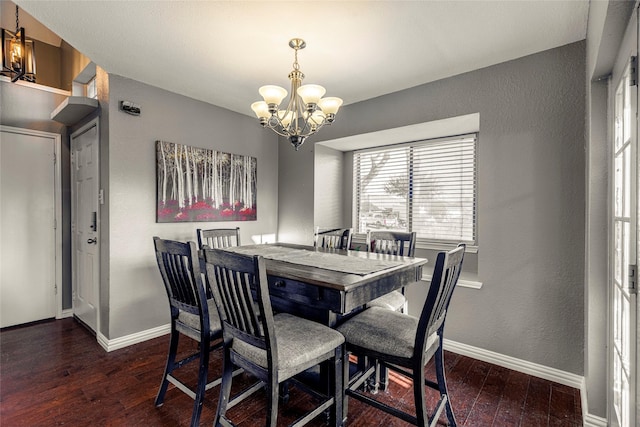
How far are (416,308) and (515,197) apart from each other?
1318 millimetres

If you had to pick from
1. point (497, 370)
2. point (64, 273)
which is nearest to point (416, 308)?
point (497, 370)

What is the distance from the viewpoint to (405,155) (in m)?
3.69

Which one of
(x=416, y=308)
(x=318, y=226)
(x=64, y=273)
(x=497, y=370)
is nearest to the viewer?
(x=497, y=370)

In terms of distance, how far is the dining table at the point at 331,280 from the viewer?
154 centimetres

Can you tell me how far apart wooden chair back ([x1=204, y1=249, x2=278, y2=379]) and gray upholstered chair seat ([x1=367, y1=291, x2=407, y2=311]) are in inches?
36.7

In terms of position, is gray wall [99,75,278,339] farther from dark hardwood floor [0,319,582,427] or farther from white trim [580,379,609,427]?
white trim [580,379,609,427]

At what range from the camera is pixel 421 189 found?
3.56m

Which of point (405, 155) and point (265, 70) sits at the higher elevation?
point (265, 70)

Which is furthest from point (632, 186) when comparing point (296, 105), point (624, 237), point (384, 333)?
point (296, 105)

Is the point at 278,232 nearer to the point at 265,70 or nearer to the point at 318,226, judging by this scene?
the point at 318,226

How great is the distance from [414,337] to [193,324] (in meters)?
1.27

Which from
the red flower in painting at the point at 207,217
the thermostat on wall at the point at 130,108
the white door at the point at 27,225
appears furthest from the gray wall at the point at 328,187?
the white door at the point at 27,225

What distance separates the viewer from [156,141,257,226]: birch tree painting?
3.10 meters

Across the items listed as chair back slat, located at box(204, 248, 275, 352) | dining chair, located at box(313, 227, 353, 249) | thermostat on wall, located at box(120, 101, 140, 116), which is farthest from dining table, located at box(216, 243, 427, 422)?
thermostat on wall, located at box(120, 101, 140, 116)
